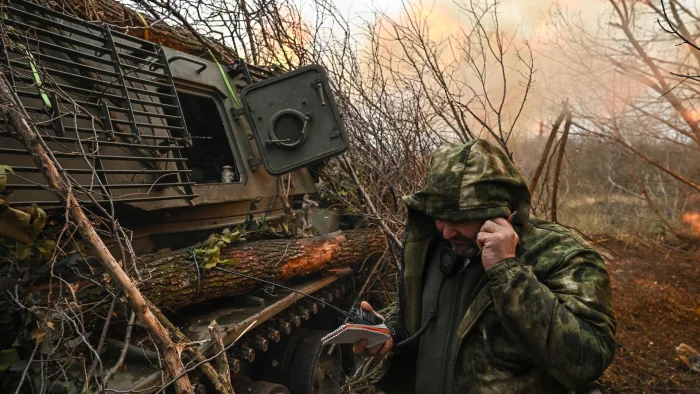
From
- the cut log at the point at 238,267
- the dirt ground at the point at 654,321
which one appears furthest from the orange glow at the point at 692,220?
the cut log at the point at 238,267

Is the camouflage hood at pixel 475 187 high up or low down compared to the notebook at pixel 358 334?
up

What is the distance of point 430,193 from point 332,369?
3489 millimetres

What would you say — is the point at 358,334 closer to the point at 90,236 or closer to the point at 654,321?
the point at 90,236

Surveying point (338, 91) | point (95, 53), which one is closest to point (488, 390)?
point (95, 53)

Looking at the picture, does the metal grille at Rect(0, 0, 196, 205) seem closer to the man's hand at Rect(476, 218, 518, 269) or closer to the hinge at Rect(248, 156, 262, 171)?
the hinge at Rect(248, 156, 262, 171)

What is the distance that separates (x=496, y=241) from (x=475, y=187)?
22 cm

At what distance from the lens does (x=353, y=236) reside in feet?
17.6

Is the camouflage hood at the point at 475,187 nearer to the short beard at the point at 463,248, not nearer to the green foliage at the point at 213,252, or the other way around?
the short beard at the point at 463,248

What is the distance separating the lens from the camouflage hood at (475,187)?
5.85ft

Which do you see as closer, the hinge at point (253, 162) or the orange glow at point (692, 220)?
the hinge at point (253, 162)

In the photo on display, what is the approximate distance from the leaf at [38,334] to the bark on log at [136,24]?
8.12 feet

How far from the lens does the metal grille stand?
2.87 meters

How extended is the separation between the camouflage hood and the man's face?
0.18 ft

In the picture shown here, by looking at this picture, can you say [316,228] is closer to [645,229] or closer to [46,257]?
[46,257]
